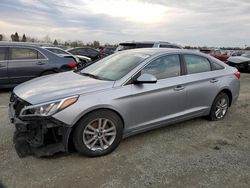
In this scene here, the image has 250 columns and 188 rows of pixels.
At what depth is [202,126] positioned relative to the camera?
5.15 meters

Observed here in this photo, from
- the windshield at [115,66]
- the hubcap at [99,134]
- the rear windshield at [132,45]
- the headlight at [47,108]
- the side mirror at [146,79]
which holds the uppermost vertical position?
the rear windshield at [132,45]

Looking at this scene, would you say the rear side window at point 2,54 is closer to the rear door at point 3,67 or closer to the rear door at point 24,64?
the rear door at point 3,67

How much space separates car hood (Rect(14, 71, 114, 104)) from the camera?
3512mm

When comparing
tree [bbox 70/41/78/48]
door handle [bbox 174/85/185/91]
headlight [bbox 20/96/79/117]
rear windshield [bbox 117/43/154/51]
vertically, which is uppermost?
tree [bbox 70/41/78/48]

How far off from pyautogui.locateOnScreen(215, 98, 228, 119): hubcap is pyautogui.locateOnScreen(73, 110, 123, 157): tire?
248 centimetres

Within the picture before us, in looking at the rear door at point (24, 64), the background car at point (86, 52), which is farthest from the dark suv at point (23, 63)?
the background car at point (86, 52)

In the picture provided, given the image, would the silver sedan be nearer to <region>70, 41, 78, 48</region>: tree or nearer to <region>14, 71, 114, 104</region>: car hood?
<region>14, 71, 114, 104</region>: car hood

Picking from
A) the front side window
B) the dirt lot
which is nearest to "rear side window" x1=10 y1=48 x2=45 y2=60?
the dirt lot

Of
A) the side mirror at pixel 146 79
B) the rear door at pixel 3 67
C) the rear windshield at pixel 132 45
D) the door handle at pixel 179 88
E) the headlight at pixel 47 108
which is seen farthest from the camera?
the rear windshield at pixel 132 45

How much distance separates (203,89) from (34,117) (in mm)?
3068

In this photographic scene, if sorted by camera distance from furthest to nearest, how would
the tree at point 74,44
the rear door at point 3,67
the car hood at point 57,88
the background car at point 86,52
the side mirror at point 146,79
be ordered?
the tree at point 74,44 < the background car at point 86,52 < the rear door at point 3,67 < the side mirror at point 146,79 < the car hood at point 57,88

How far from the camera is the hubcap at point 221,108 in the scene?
5.41 m

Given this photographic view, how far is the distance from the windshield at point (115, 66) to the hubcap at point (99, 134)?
72 cm

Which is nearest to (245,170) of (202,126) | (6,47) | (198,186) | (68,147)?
(198,186)
